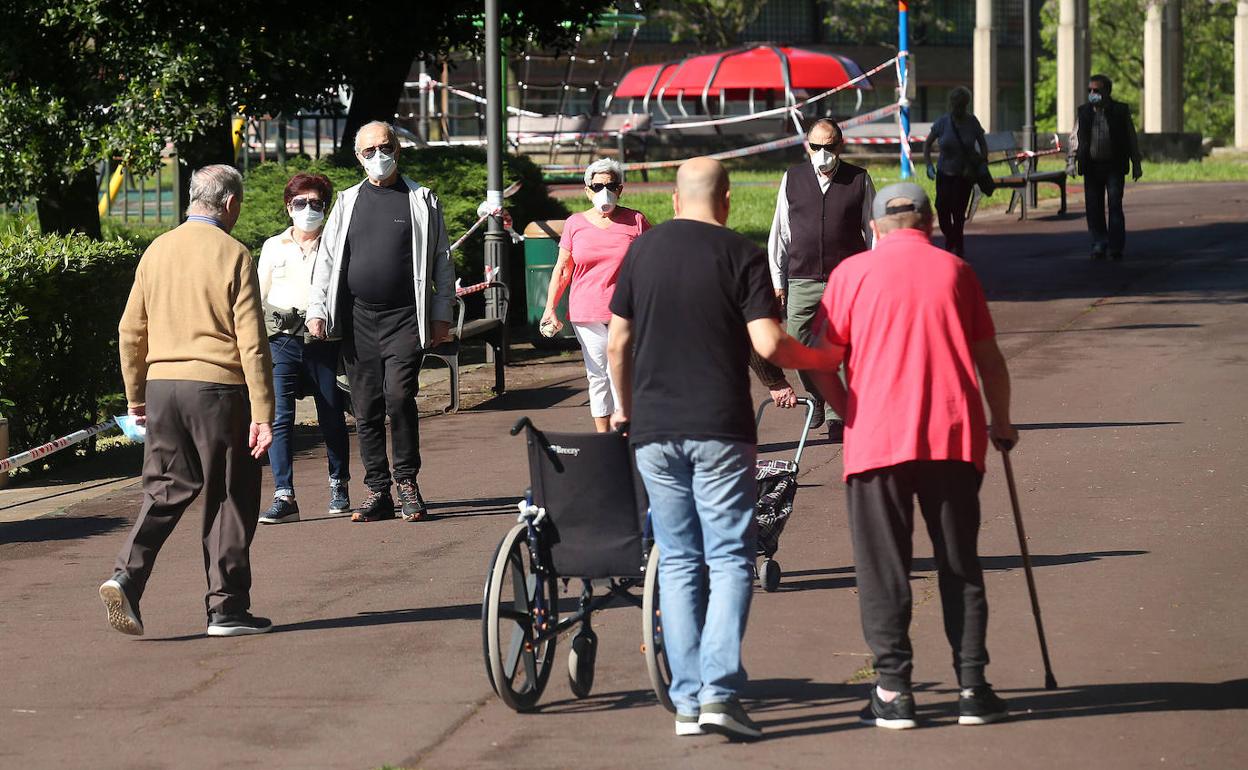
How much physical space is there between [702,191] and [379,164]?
3722mm

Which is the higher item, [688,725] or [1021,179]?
[1021,179]

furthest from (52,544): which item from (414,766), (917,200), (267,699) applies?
(917,200)

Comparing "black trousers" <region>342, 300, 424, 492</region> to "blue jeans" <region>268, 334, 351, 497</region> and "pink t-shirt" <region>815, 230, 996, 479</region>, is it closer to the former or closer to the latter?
"blue jeans" <region>268, 334, 351, 497</region>

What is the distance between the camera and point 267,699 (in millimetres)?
6336

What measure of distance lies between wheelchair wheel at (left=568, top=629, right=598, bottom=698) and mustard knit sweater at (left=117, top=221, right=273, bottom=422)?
165cm

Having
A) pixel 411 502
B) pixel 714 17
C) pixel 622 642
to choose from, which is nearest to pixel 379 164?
pixel 411 502

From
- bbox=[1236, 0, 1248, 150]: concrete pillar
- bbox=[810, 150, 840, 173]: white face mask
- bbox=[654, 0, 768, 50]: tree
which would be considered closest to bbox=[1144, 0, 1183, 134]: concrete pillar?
bbox=[1236, 0, 1248, 150]: concrete pillar

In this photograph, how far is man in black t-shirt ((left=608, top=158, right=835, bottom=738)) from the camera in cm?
561

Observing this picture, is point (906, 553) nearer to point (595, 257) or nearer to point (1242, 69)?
point (595, 257)

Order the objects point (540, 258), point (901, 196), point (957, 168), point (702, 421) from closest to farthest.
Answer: point (702, 421) < point (901, 196) < point (540, 258) < point (957, 168)

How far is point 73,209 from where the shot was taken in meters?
17.1

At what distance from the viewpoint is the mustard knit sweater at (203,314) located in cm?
711

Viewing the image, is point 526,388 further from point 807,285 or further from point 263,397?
point 263,397

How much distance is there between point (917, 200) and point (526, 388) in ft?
28.3
